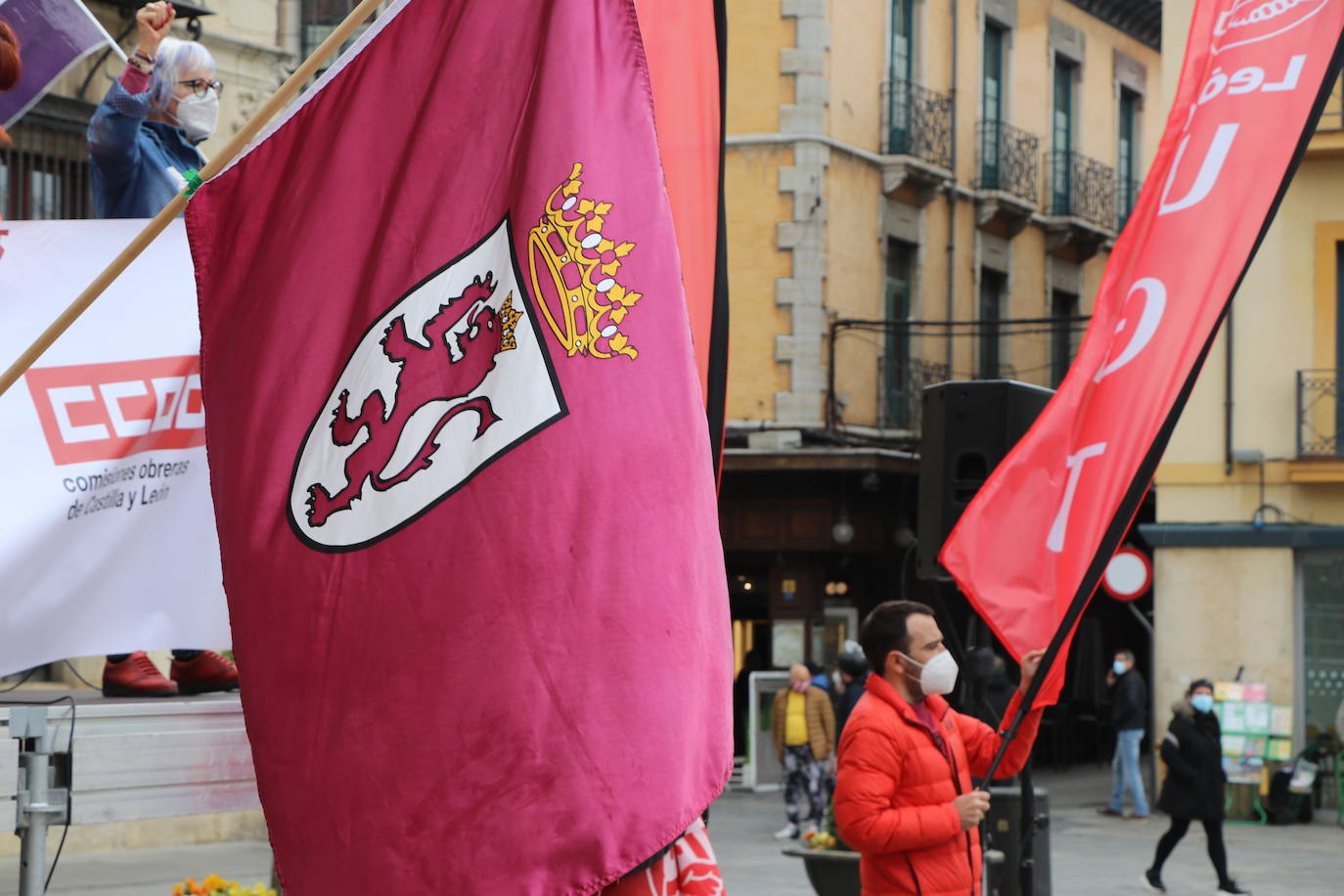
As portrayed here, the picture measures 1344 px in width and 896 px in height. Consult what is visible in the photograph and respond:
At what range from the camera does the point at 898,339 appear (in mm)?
27453

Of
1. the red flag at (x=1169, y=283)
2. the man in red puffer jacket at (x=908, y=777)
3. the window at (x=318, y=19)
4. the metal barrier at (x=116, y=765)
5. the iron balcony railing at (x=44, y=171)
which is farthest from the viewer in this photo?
the window at (x=318, y=19)

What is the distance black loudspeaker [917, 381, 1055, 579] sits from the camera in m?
9.74

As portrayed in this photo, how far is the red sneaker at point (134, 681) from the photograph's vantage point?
5164mm

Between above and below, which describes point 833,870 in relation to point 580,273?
below

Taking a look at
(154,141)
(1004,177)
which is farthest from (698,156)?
(1004,177)

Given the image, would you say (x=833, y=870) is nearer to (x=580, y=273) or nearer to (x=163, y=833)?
(x=163, y=833)

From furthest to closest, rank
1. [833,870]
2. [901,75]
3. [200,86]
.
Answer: [901,75] → [833,870] → [200,86]

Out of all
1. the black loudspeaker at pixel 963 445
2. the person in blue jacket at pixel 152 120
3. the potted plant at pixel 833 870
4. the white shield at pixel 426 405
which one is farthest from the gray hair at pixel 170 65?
the potted plant at pixel 833 870

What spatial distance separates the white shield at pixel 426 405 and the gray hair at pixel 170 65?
1759 mm

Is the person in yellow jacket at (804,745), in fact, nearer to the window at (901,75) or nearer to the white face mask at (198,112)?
the window at (901,75)

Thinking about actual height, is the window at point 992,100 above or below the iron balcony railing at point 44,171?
above

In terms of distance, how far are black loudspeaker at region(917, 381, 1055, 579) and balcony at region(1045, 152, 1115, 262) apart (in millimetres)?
21572

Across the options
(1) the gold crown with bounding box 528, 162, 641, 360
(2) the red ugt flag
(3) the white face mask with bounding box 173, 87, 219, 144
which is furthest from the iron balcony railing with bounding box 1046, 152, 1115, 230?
(1) the gold crown with bounding box 528, 162, 641, 360

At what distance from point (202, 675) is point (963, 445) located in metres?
5.35
